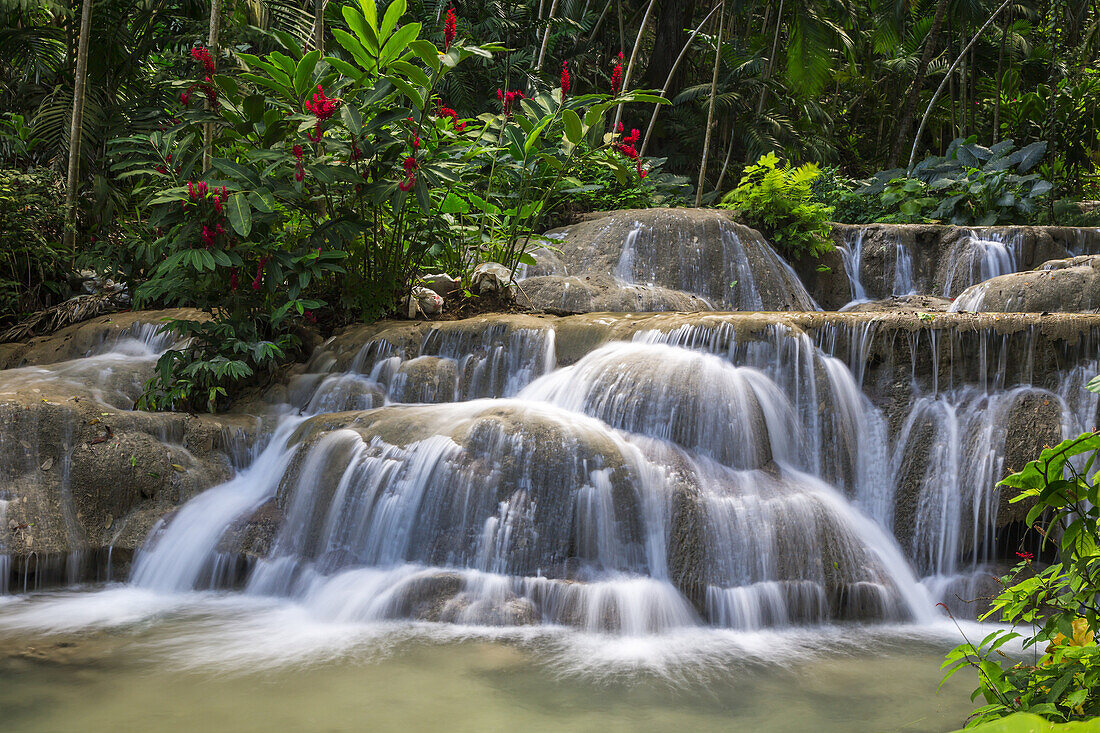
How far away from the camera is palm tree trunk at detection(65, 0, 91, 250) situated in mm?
8328

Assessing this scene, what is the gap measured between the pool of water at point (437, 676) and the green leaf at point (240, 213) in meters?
2.44

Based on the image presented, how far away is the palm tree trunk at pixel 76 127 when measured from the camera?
27.3 ft

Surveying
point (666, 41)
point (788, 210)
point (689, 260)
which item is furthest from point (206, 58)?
point (666, 41)

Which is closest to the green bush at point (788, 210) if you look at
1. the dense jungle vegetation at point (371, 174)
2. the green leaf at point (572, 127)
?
the dense jungle vegetation at point (371, 174)

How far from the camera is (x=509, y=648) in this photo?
11.9 feet

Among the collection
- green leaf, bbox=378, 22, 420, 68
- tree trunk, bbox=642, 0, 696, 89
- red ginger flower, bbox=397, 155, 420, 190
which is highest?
tree trunk, bbox=642, 0, 696, 89

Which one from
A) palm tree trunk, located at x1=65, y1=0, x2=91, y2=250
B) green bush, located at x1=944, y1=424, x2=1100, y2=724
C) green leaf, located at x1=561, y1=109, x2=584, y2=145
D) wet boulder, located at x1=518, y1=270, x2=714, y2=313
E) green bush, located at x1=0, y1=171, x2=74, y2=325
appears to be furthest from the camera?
palm tree trunk, located at x1=65, y1=0, x2=91, y2=250

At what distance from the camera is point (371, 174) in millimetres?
6102

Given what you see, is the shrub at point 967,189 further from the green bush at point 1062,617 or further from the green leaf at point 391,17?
the green bush at point 1062,617

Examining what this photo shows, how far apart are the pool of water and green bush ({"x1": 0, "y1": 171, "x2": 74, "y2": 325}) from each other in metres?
5.13

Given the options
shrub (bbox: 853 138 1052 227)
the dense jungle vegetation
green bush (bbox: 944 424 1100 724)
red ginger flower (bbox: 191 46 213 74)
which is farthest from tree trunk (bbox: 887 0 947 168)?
green bush (bbox: 944 424 1100 724)

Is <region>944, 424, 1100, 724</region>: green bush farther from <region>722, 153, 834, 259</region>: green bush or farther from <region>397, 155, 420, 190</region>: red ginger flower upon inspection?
<region>722, 153, 834, 259</region>: green bush

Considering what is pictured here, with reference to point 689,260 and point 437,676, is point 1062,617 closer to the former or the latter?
point 437,676

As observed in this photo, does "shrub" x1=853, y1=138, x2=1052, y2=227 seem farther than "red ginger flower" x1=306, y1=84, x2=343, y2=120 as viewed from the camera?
Yes
